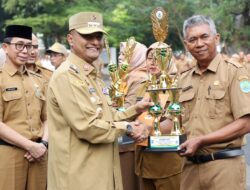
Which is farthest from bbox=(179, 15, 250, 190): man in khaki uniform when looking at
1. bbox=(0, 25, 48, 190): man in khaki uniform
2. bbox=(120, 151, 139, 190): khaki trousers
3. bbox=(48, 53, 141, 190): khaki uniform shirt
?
bbox=(0, 25, 48, 190): man in khaki uniform

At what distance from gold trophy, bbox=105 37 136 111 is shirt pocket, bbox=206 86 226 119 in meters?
1.16

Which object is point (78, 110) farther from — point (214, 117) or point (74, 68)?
point (214, 117)

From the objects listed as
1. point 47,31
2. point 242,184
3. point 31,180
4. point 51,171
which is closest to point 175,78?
point 242,184

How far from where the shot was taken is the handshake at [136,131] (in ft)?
11.7

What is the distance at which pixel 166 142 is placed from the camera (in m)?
3.93

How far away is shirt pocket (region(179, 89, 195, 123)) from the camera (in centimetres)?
388

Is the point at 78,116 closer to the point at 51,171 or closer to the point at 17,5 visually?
the point at 51,171

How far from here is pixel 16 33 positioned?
470 centimetres

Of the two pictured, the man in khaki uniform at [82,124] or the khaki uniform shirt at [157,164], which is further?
the khaki uniform shirt at [157,164]

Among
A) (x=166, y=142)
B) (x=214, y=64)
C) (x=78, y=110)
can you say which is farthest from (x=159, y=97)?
(x=78, y=110)

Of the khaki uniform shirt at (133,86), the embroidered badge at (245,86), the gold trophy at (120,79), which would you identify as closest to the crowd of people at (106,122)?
the embroidered badge at (245,86)

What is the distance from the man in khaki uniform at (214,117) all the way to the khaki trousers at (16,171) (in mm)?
1459

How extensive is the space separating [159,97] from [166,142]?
433mm

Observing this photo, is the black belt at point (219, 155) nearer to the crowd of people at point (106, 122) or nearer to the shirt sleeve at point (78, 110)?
the crowd of people at point (106, 122)
